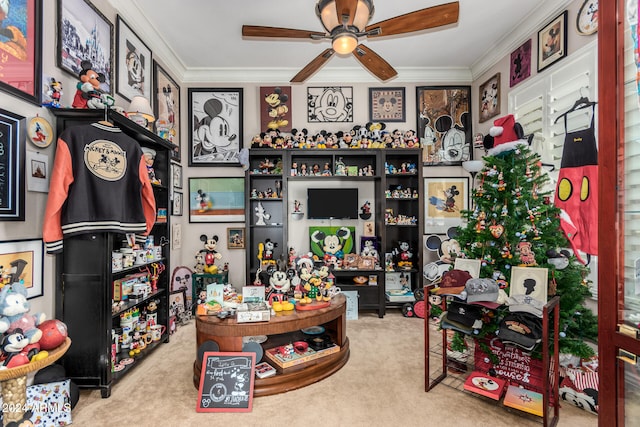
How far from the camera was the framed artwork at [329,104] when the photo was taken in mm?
4371

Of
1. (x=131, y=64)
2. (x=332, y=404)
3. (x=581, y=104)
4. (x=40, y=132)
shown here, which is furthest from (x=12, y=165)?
(x=581, y=104)

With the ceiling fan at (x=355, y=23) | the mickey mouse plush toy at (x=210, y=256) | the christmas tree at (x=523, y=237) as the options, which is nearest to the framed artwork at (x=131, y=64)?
the ceiling fan at (x=355, y=23)

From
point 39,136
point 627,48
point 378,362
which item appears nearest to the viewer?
point 627,48

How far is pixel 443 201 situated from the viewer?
4332mm

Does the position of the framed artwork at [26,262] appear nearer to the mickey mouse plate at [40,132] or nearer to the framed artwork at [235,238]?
the mickey mouse plate at [40,132]

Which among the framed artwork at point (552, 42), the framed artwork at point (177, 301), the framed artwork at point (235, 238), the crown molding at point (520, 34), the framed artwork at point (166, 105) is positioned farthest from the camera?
the framed artwork at point (235, 238)

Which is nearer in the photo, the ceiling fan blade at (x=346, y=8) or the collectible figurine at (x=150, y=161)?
the ceiling fan blade at (x=346, y=8)

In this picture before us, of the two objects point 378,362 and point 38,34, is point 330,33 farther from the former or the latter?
point 378,362

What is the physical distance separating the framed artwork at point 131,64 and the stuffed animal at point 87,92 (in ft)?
1.96

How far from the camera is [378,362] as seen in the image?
2.72 m

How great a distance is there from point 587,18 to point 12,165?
4172mm

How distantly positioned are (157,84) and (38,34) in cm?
157

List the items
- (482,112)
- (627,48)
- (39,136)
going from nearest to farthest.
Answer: (627,48) → (39,136) → (482,112)

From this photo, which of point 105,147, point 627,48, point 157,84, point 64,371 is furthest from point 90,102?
point 627,48
